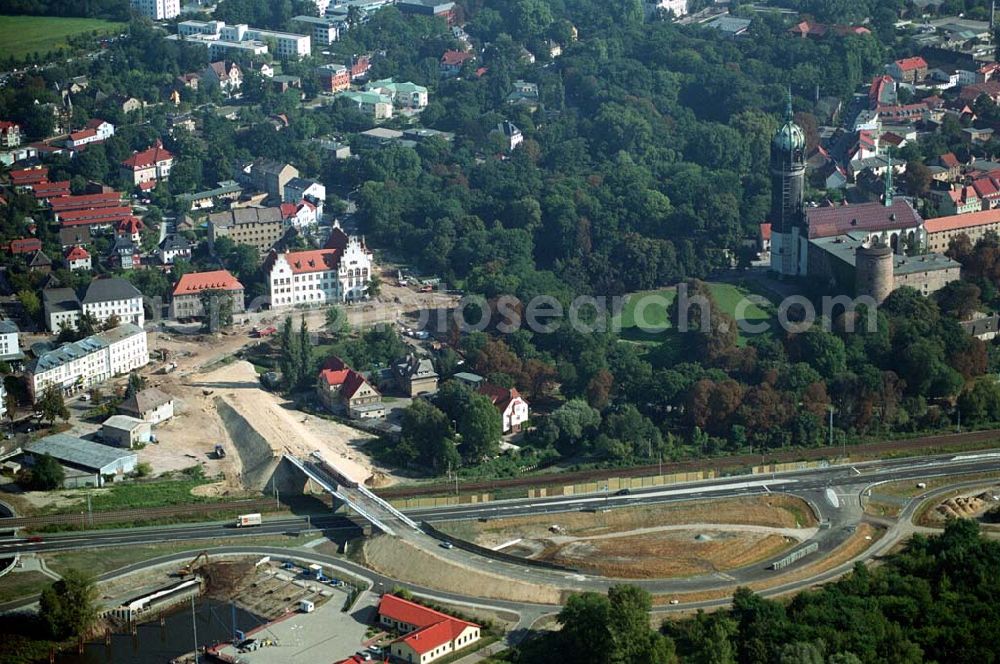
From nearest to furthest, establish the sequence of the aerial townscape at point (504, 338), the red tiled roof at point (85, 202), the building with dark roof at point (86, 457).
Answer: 1. the aerial townscape at point (504, 338)
2. the building with dark roof at point (86, 457)
3. the red tiled roof at point (85, 202)

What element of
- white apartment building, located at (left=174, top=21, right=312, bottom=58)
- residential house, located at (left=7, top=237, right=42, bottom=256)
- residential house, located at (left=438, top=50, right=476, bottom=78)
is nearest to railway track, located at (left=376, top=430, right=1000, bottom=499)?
residential house, located at (left=7, top=237, right=42, bottom=256)

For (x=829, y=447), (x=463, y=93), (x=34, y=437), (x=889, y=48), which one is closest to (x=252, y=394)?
(x=34, y=437)

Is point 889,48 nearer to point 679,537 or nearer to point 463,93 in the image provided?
point 463,93

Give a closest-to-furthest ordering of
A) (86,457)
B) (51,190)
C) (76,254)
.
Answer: (86,457) → (76,254) → (51,190)

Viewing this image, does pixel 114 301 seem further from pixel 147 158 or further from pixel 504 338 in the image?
pixel 147 158

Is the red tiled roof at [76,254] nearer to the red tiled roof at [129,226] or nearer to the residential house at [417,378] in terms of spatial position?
the red tiled roof at [129,226]

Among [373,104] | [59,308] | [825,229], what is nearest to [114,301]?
[59,308]

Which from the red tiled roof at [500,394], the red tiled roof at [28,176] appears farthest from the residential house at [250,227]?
the red tiled roof at [500,394]
